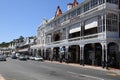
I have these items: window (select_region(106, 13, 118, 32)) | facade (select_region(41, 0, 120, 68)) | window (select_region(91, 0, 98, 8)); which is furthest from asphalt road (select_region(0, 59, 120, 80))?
window (select_region(91, 0, 98, 8))

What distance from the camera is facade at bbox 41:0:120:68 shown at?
132 feet

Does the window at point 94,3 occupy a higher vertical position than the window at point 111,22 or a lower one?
higher

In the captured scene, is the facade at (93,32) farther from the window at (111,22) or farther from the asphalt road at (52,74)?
the asphalt road at (52,74)

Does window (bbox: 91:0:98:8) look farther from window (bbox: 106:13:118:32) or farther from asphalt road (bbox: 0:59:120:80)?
asphalt road (bbox: 0:59:120:80)

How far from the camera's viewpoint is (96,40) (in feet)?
138

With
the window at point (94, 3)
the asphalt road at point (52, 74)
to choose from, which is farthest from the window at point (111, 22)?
the asphalt road at point (52, 74)

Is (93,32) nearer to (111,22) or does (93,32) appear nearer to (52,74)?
(111,22)

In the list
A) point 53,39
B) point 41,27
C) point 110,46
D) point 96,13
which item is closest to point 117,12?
point 96,13

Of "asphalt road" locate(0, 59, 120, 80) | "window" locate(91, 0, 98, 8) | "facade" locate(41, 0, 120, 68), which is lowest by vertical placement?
"asphalt road" locate(0, 59, 120, 80)

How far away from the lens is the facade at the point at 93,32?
1580 inches

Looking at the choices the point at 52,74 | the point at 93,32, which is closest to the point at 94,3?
the point at 93,32

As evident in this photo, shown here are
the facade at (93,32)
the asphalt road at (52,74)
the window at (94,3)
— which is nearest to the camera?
the asphalt road at (52,74)

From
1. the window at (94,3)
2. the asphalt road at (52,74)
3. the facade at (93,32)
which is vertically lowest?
the asphalt road at (52,74)

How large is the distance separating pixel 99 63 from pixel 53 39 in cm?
2499
